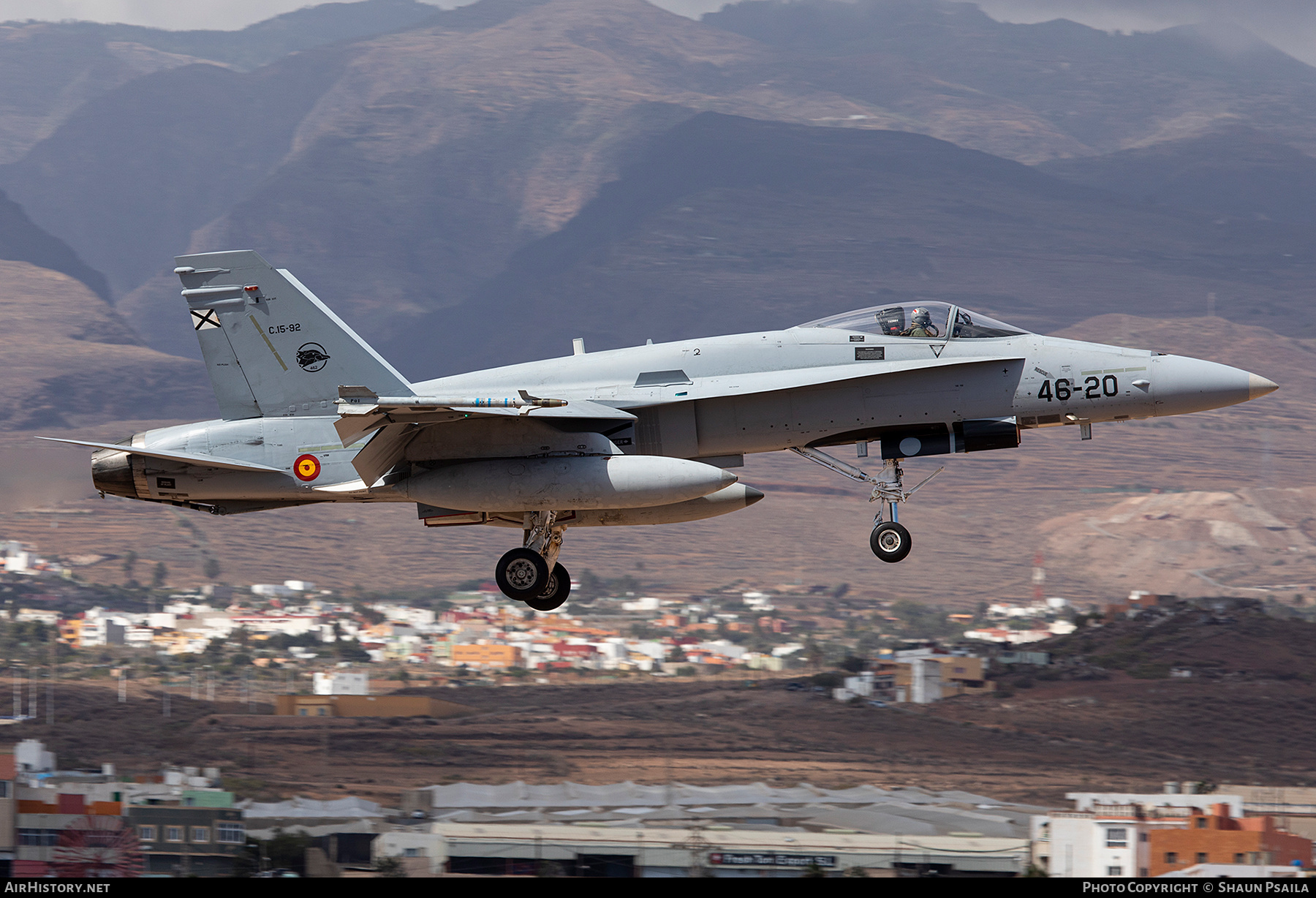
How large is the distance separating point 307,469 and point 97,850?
177 feet

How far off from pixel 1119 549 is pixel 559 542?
10610cm

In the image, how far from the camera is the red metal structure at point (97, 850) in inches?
2554

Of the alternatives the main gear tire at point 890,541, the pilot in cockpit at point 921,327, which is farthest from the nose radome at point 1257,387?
the main gear tire at point 890,541

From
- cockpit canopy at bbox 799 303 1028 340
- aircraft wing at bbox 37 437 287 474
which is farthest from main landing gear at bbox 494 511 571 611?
cockpit canopy at bbox 799 303 1028 340

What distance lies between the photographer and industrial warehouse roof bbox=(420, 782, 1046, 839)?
68.5m

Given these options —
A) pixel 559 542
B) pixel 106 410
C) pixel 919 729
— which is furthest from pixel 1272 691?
pixel 106 410

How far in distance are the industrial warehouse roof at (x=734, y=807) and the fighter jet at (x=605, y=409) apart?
48556mm

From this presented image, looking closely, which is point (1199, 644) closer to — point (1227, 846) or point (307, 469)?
point (1227, 846)

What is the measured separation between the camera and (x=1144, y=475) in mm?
139500

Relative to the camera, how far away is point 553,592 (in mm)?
22297

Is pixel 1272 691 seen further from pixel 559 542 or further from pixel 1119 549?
pixel 559 542

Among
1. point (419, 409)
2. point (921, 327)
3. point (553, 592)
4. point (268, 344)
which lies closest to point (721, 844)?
point (553, 592)

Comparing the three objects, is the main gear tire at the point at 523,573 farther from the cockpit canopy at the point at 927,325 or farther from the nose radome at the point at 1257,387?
the nose radome at the point at 1257,387

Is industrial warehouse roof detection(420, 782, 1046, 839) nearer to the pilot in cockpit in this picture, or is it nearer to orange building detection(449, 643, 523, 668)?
orange building detection(449, 643, 523, 668)
